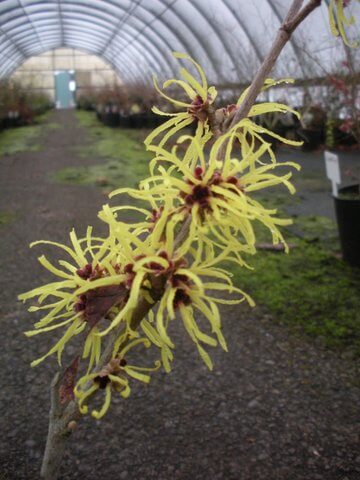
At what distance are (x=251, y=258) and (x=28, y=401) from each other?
1.95 metres

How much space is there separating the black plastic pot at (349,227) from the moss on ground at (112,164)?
3130 mm

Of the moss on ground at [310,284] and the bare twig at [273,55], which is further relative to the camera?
the moss on ground at [310,284]

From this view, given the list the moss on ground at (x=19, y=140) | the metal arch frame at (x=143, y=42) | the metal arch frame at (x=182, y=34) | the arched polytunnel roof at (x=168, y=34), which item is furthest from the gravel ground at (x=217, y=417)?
the metal arch frame at (x=143, y=42)

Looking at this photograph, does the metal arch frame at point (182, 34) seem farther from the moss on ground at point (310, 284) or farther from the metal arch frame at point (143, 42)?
the moss on ground at point (310, 284)

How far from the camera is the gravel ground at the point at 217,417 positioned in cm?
157

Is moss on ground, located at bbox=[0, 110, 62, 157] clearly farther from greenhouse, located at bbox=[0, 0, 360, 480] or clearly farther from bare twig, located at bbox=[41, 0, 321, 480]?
bare twig, located at bbox=[41, 0, 321, 480]

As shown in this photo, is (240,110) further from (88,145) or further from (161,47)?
(161,47)

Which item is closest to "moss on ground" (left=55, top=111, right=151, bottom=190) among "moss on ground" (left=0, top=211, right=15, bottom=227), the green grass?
"moss on ground" (left=0, top=211, right=15, bottom=227)

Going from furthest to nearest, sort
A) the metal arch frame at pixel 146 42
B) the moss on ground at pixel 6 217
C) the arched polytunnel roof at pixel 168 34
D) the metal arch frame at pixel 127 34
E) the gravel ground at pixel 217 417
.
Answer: the metal arch frame at pixel 146 42 < the metal arch frame at pixel 127 34 < the arched polytunnel roof at pixel 168 34 < the moss on ground at pixel 6 217 < the gravel ground at pixel 217 417

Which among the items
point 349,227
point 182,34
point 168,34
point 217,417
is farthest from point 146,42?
point 217,417

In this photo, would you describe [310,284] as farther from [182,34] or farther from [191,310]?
[182,34]

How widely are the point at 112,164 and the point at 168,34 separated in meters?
9.96

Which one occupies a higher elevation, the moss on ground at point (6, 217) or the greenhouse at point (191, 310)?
the greenhouse at point (191, 310)

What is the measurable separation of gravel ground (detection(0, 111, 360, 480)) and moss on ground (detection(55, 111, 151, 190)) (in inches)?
153
